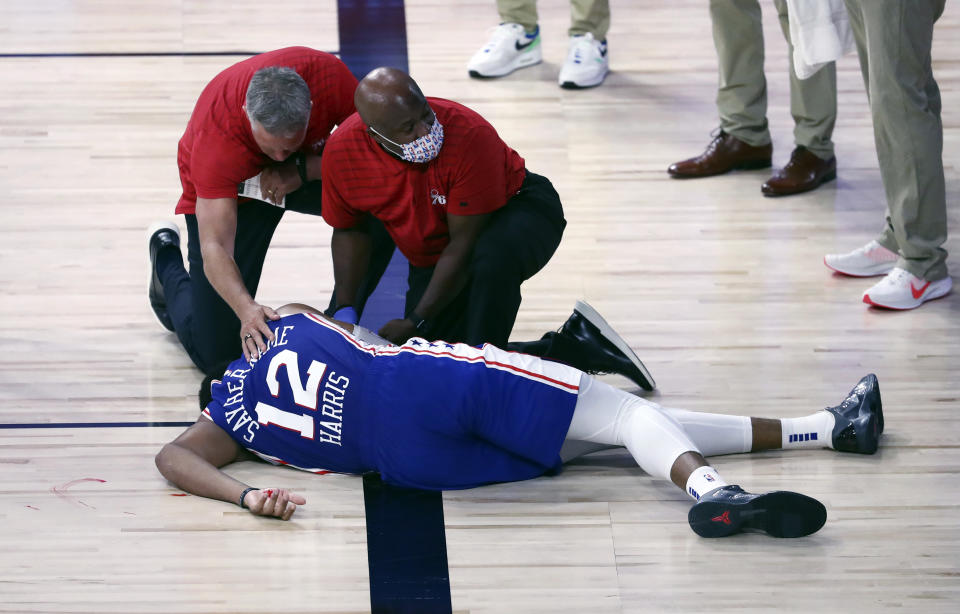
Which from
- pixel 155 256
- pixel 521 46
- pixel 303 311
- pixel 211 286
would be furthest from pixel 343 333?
pixel 521 46

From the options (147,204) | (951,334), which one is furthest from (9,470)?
(951,334)

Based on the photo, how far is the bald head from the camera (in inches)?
109

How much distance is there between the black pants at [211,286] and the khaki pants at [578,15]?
1.90 m

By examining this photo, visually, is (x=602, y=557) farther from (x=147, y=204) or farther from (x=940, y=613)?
(x=147, y=204)

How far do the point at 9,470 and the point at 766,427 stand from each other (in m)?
1.70

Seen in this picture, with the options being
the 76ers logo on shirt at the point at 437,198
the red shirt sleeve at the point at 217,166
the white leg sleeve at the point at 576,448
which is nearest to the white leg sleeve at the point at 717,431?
the white leg sleeve at the point at 576,448

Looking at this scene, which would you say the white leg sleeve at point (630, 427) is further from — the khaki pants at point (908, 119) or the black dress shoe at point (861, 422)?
the khaki pants at point (908, 119)

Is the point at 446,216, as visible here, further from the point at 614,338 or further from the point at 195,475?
the point at 195,475

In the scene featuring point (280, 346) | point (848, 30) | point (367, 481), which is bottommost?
point (367, 481)

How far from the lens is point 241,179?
316cm

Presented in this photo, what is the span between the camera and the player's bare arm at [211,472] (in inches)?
104

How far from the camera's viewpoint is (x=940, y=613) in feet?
7.85

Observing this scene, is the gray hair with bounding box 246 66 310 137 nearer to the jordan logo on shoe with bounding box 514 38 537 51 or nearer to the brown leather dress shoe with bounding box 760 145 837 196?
the brown leather dress shoe with bounding box 760 145 837 196

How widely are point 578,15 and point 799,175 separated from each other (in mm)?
1276
